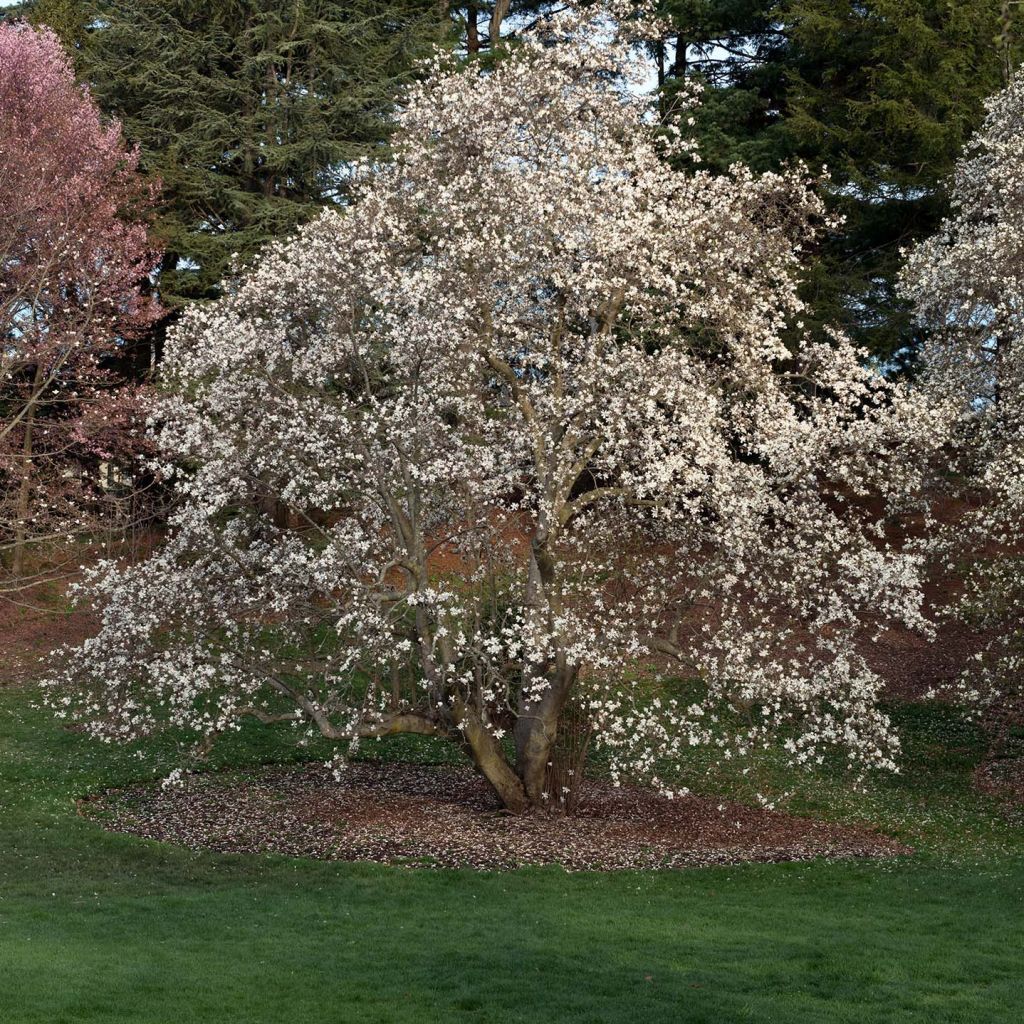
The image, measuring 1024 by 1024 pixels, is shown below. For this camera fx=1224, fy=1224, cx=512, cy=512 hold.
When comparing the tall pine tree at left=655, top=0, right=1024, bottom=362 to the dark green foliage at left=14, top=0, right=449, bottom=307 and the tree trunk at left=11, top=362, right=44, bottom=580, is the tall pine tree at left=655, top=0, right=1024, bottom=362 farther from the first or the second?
the tree trunk at left=11, top=362, right=44, bottom=580

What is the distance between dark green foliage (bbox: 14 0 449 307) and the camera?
36219mm

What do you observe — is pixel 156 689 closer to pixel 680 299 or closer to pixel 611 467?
pixel 611 467

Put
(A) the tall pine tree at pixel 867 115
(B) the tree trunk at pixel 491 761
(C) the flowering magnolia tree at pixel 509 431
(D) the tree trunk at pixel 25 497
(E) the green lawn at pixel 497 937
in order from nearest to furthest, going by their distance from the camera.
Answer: (E) the green lawn at pixel 497 937
(C) the flowering magnolia tree at pixel 509 431
(B) the tree trunk at pixel 491 761
(D) the tree trunk at pixel 25 497
(A) the tall pine tree at pixel 867 115

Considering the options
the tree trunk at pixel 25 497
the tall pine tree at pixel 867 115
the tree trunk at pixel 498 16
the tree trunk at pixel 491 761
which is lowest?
the tree trunk at pixel 491 761

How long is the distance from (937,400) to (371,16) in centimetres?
2273

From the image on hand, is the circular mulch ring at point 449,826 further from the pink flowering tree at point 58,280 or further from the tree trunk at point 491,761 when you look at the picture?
the pink flowering tree at point 58,280

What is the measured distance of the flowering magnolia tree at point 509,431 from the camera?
1878 cm

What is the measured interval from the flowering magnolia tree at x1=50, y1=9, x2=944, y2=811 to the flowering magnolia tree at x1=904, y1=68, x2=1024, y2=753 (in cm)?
306

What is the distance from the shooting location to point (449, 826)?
67.9 feet

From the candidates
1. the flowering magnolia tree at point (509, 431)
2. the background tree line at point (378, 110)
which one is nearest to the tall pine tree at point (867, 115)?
the background tree line at point (378, 110)

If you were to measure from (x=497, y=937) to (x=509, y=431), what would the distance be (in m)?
8.08

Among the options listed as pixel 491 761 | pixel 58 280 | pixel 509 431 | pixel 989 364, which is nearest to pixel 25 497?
pixel 58 280

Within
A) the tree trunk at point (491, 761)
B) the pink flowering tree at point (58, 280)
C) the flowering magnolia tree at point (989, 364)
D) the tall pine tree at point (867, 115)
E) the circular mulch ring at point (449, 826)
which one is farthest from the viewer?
the tall pine tree at point (867, 115)

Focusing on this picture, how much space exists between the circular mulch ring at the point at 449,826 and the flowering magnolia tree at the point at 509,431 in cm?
131
